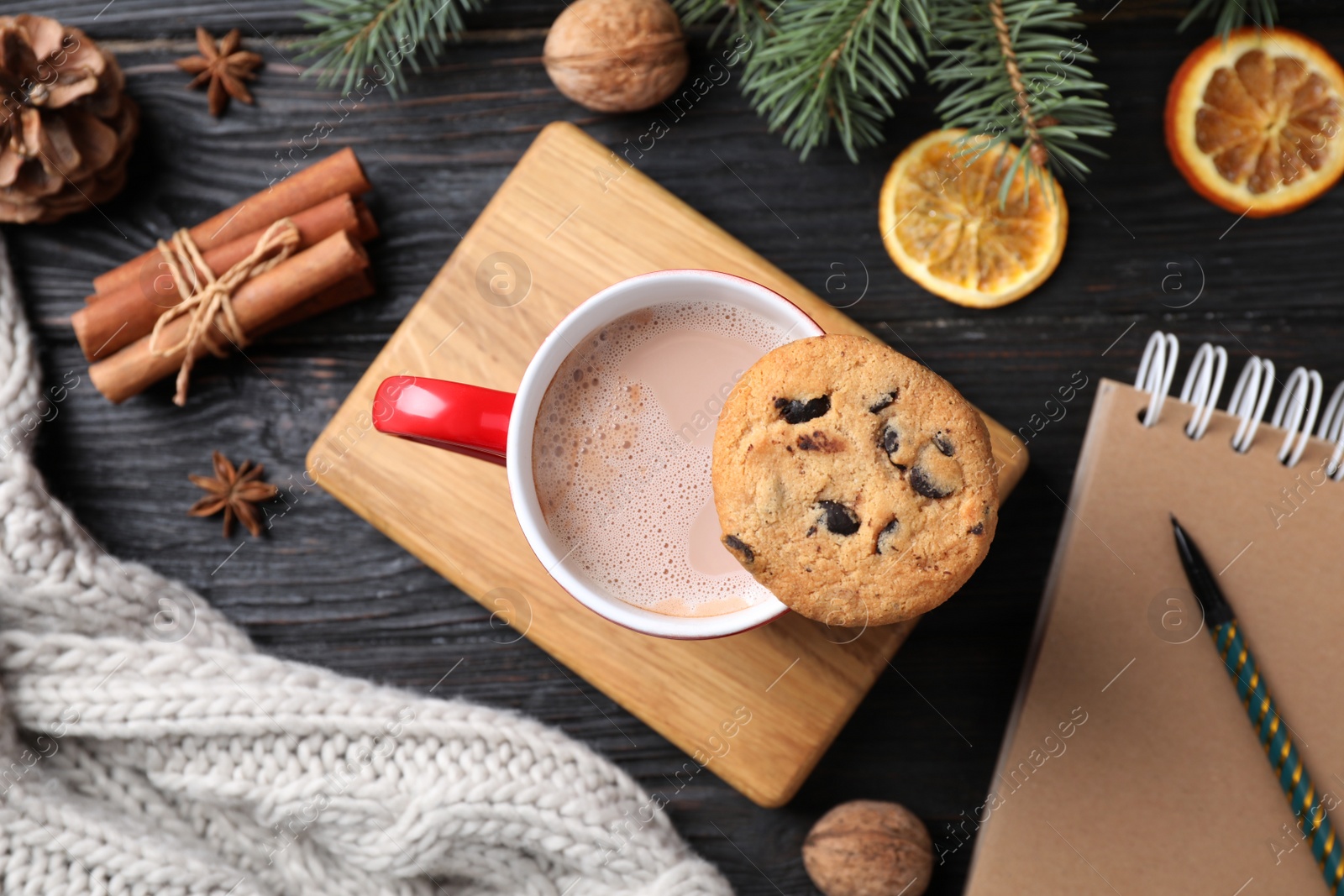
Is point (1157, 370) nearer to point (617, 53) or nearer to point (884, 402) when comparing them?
point (884, 402)

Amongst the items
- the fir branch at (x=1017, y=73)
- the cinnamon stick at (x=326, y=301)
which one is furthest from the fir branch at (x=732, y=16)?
the cinnamon stick at (x=326, y=301)

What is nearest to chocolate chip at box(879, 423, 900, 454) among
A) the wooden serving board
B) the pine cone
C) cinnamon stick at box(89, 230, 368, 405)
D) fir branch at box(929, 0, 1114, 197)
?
the wooden serving board

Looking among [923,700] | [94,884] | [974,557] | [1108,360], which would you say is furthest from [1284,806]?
[94,884]

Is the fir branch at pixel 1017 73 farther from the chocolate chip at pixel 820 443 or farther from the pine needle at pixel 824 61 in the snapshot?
the chocolate chip at pixel 820 443

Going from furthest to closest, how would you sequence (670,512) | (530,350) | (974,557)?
(530,350) → (670,512) → (974,557)

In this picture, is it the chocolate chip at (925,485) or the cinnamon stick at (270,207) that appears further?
the cinnamon stick at (270,207)

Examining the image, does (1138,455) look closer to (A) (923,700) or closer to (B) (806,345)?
(A) (923,700)

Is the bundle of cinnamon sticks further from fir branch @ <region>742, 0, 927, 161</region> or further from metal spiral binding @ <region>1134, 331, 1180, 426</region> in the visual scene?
metal spiral binding @ <region>1134, 331, 1180, 426</region>
